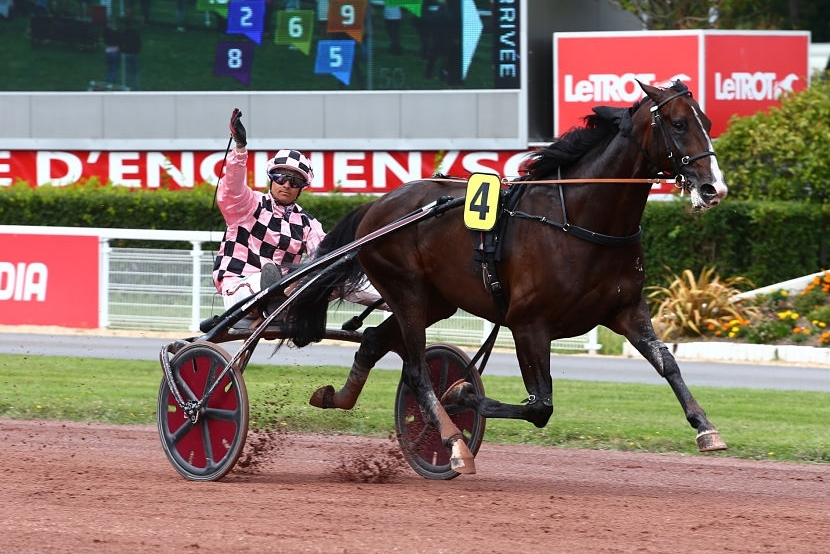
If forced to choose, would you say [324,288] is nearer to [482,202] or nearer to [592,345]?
[482,202]

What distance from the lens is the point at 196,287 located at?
45.1ft

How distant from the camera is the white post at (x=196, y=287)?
538 inches

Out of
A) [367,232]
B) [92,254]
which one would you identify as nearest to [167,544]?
[367,232]

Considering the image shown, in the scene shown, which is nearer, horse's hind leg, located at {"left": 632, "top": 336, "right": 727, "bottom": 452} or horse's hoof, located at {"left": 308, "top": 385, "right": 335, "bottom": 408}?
horse's hind leg, located at {"left": 632, "top": 336, "right": 727, "bottom": 452}

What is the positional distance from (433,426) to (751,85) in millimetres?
11588

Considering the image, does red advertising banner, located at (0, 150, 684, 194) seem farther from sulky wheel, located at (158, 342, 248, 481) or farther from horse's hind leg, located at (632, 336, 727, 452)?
horse's hind leg, located at (632, 336, 727, 452)

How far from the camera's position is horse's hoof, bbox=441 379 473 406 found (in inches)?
253

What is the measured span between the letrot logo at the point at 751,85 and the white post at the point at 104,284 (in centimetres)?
742

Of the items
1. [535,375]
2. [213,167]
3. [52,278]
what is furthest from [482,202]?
[213,167]

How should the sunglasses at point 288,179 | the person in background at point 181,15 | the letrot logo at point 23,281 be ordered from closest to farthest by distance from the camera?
the sunglasses at point 288,179 → the letrot logo at point 23,281 → the person in background at point 181,15

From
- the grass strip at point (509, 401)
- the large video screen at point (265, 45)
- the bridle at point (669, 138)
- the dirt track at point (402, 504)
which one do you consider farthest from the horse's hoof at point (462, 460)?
the large video screen at point (265, 45)

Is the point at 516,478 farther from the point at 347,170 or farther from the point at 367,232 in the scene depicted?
the point at 347,170

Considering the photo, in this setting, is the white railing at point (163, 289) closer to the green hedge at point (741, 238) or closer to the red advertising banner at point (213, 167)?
the green hedge at point (741, 238)

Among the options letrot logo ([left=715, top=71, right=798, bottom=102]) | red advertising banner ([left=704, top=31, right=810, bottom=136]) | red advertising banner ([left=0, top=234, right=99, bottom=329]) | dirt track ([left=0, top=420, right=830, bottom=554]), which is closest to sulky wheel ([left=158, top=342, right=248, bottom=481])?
dirt track ([left=0, top=420, right=830, bottom=554])
